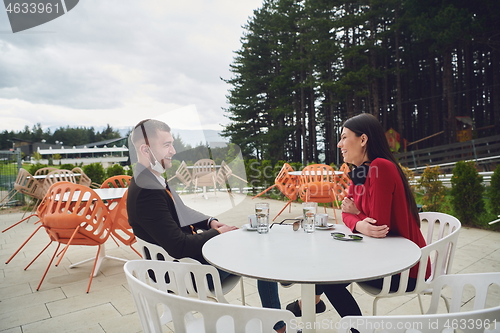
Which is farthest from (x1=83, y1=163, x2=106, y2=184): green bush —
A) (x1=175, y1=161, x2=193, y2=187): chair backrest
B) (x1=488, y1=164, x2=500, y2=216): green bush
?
(x1=488, y1=164, x2=500, y2=216): green bush

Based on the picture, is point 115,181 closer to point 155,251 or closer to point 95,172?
point 155,251

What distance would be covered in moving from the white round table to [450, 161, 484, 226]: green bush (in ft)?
12.8

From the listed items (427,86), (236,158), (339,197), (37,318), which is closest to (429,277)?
(236,158)

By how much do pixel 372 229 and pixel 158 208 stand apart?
1.07 meters

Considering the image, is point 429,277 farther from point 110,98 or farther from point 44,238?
point 44,238

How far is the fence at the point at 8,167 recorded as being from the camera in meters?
8.38

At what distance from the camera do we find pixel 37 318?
219 cm

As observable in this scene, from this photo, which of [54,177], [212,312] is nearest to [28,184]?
[54,177]

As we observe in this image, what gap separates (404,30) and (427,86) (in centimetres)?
468

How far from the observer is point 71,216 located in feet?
8.85

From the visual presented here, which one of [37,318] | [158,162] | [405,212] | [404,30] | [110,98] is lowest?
[37,318]

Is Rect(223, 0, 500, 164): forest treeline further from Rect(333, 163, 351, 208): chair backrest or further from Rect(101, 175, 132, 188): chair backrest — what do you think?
Rect(101, 175, 132, 188): chair backrest

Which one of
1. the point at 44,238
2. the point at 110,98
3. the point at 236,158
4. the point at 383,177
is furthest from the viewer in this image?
the point at 44,238

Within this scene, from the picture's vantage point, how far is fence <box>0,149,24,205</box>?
27.5ft
